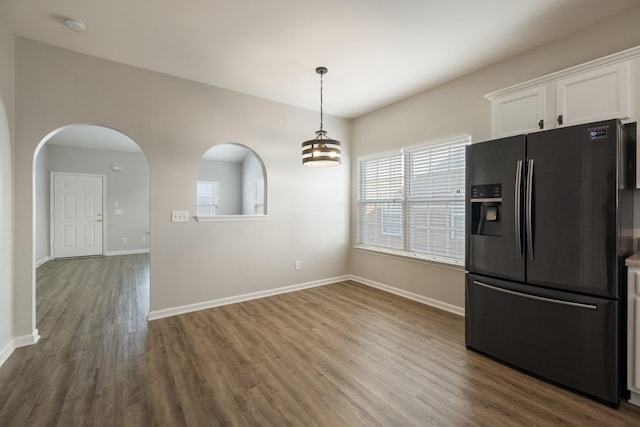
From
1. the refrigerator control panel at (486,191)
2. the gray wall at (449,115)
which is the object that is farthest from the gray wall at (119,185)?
the refrigerator control panel at (486,191)

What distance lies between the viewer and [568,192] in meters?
2.05

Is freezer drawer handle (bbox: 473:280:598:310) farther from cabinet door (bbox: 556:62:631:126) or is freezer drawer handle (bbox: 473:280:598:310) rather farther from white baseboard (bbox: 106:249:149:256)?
white baseboard (bbox: 106:249:149:256)

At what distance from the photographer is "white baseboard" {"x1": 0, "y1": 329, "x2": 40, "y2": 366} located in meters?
2.43

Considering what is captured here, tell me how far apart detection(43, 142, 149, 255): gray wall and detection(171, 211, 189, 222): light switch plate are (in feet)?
18.9

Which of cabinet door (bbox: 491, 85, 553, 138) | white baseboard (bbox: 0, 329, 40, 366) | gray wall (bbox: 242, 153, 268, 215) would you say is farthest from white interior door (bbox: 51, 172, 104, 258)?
cabinet door (bbox: 491, 85, 553, 138)

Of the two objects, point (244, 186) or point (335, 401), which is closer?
point (335, 401)

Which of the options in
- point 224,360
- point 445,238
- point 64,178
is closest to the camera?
point 224,360

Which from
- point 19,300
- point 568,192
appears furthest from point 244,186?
point 568,192

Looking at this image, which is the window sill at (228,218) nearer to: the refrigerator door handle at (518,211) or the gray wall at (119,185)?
the refrigerator door handle at (518,211)

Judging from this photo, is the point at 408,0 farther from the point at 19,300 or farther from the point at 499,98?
the point at 19,300

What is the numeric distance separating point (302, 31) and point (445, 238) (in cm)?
289

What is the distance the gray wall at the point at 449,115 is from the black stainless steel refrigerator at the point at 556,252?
0.98 meters

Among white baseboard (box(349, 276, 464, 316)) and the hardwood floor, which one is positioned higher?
white baseboard (box(349, 276, 464, 316))

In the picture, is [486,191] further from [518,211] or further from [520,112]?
[520,112]
